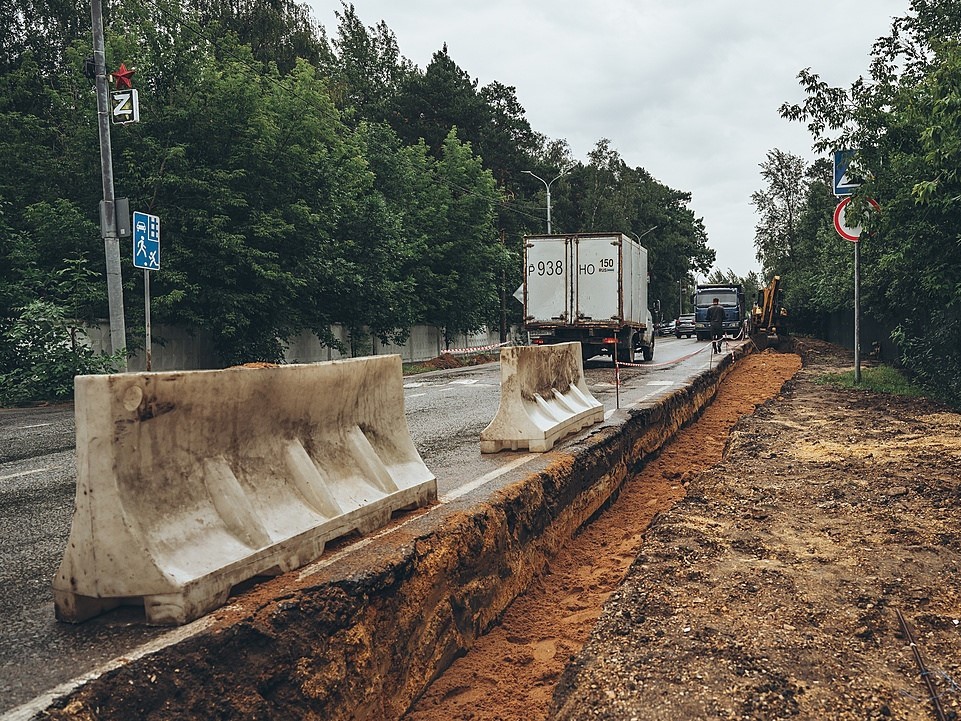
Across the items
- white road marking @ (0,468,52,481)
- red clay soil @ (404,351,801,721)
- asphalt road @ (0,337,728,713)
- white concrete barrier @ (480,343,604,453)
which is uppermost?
white concrete barrier @ (480,343,604,453)

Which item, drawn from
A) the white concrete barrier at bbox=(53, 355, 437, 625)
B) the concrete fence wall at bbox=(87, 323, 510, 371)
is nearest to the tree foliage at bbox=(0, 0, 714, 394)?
the concrete fence wall at bbox=(87, 323, 510, 371)

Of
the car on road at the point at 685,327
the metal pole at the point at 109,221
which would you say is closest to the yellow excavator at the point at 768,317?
the car on road at the point at 685,327

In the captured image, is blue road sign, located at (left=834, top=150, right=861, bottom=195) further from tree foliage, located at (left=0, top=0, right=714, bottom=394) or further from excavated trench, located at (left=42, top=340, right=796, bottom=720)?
tree foliage, located at (left=0, top=0, right=714, bottom=394)

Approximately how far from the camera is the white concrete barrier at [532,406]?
22.7 ft

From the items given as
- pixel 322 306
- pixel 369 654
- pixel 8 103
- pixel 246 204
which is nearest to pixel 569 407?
pixel 369 654

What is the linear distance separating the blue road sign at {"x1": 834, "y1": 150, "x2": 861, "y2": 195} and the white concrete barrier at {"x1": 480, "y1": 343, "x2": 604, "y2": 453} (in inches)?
262

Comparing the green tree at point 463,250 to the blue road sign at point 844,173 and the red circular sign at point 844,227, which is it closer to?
the blue road sign at point 844,173

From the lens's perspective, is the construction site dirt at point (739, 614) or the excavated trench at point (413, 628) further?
the construction site dirt at point (739, 614)

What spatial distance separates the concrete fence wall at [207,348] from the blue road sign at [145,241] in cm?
335

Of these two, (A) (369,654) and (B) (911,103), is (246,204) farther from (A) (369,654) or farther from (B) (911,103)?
(A) (369,654)

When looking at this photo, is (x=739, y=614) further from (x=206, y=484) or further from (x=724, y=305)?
(x=724, y=305)

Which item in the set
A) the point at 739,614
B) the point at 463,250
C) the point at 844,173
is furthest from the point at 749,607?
the point at 463,250

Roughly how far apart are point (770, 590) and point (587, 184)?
5991 cm

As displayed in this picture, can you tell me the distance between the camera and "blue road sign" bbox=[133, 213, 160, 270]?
Result: 1296cm
